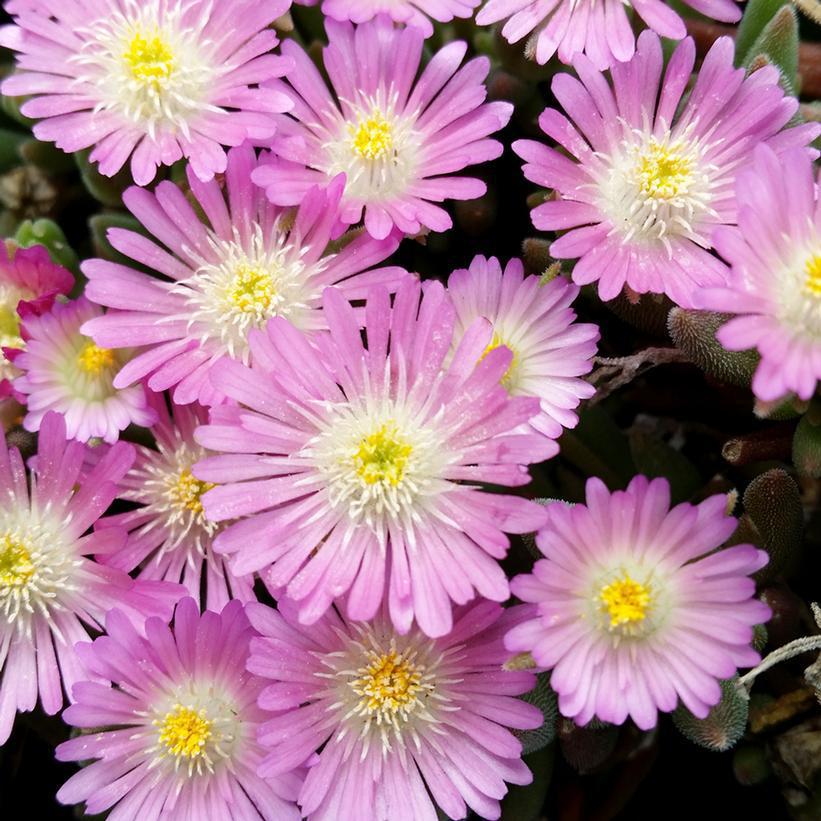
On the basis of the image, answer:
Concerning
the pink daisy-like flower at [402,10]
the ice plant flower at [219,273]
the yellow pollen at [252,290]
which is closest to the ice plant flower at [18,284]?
the ice plant flower at [219,273]

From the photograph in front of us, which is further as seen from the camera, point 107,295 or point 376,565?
point 107,295

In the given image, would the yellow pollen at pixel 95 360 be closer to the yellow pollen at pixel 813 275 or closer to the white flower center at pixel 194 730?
the white flower center at pixel 194 730

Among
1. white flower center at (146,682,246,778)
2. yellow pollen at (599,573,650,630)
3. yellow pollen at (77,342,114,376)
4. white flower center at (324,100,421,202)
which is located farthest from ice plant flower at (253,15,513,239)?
white flower center at (146,682,246,778)

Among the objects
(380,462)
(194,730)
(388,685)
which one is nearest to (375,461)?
(380,462)

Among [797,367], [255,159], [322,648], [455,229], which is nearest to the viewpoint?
[797,367]

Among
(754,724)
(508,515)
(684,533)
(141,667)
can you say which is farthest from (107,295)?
(754,724)

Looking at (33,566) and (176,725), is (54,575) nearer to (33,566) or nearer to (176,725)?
(33,566)

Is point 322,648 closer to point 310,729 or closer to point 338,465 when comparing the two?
point 310,729

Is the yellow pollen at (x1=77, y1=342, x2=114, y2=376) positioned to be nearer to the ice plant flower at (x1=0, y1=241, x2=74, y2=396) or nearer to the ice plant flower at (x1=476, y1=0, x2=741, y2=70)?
the ice plant flower at (x1=0, y1=241, x2=74, y2=396)
